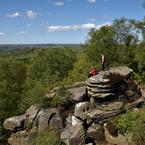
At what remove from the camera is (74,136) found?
1125 inches

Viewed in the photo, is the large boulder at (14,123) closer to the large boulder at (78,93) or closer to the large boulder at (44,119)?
the large boulder at (44,119)

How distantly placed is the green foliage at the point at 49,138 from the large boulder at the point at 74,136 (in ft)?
2.06

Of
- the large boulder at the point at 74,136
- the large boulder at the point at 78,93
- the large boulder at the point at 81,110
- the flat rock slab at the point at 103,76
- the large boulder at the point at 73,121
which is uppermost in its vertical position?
the flat rock slab at the point at 103,76

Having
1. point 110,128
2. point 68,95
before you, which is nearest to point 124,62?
point 68,95

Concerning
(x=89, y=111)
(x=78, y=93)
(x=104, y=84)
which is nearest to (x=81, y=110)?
(x=89, y=111)

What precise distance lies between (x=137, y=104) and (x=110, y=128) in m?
4.10

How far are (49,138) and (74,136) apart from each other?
8.32ft

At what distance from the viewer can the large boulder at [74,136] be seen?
28.5m

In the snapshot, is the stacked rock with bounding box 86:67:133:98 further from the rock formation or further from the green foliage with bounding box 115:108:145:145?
the green foliage with bounding box 115:108:145:145

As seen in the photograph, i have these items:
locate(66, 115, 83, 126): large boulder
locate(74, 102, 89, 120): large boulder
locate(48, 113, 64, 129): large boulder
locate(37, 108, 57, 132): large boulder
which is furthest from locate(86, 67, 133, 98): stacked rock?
locate(37, 108, 57, 132): large boulder

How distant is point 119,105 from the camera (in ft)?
97.7

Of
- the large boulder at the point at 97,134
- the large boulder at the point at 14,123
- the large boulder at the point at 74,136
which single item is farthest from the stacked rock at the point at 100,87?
the large boulder at the point at 14,123

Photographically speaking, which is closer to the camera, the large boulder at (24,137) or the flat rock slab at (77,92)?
the large boulder at (24,137)

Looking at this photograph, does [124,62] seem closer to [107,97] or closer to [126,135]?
[107,97]
